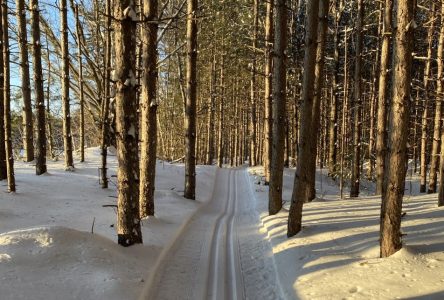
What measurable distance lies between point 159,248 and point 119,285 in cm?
239

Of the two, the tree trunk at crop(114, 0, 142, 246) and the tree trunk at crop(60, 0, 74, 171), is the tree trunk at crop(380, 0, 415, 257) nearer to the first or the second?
the tree trunk at crop(114, 0, 142, 246)

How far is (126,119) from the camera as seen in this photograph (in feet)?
22.9

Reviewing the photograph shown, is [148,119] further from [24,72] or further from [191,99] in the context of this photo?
[24,72]

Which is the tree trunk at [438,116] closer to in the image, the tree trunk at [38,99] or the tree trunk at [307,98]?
the tree trunk at [307,98]

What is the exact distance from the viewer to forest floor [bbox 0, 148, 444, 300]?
18.0ft

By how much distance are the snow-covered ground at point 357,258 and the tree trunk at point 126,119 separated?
299 centimetres

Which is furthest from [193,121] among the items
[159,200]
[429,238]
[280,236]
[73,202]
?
[429,238]

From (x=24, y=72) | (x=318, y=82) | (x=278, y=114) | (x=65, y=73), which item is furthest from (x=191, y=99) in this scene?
(x=24, y=72)

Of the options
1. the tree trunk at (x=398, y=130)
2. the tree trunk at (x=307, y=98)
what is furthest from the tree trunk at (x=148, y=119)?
the tree trunk at (x=398, y=130)

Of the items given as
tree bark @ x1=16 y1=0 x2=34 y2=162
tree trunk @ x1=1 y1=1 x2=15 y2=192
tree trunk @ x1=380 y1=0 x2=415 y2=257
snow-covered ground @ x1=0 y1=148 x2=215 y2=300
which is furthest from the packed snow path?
tree bark @ x1=16 y1=0 x2=34 y2=162

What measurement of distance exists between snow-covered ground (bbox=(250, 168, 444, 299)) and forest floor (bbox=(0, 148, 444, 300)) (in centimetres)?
2

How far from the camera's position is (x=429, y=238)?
7.21 metres

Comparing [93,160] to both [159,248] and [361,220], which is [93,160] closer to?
[159,248]

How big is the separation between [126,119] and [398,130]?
15.1ft
